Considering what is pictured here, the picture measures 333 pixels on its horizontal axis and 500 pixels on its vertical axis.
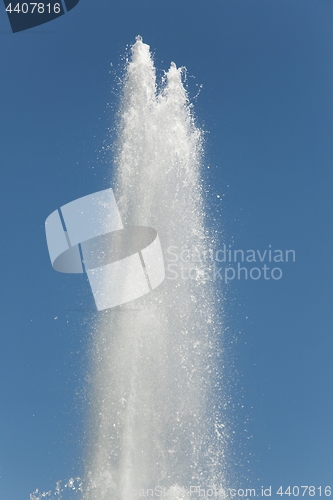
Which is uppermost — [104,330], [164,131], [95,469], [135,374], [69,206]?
[164,131]

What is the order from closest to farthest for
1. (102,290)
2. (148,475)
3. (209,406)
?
(148,475), (209,406), (102,290)

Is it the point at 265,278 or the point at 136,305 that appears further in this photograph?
the point at 265,278

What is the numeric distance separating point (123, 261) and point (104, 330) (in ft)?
3.38

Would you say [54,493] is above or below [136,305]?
below

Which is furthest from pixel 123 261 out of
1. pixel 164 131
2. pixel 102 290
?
pixel 164 131

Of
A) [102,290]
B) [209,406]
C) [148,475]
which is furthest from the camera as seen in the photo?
[102,290]

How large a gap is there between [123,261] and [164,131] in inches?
82.8

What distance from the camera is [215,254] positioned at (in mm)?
7801

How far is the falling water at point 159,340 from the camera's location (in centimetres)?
680

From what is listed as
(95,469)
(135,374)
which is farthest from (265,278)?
(95,469)

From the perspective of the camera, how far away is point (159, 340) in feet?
24.0

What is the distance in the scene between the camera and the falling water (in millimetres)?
6797

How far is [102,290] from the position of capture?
7.62m

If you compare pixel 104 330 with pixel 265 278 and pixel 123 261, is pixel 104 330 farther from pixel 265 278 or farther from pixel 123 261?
pixel 265 278
